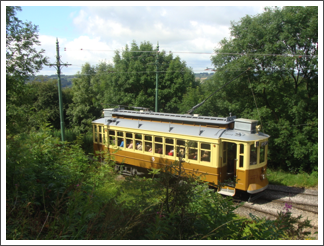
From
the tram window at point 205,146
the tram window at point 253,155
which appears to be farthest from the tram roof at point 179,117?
the tram window at point 253,155

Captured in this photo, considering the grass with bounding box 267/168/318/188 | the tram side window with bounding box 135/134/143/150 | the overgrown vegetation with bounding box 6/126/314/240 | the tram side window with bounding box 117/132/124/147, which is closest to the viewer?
the overgrown vegetation with bounding box 6/126/314/240

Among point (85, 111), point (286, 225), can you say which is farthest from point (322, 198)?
point (85, 111)

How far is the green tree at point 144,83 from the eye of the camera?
21.7 metres

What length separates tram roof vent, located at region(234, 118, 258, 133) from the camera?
9.27 meters

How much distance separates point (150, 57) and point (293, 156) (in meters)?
14.0

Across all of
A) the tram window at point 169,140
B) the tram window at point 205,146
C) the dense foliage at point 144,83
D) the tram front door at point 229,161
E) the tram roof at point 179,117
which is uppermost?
the dense foliage at point 144,83

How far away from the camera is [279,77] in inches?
572

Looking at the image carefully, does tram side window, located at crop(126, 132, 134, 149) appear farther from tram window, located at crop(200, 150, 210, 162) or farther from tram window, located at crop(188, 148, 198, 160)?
tram window, located at crop(200, 150, 210, 162)

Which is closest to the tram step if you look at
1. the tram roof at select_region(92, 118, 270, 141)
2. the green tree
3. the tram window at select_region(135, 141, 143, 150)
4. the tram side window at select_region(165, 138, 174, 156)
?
the tram roof at select_region(92, 118, 270, 141)

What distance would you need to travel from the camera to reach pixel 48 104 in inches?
953

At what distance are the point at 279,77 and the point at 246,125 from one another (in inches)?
270

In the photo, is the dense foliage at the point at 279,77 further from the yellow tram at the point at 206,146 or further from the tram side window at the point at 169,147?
the tram side window at the point at 169,147

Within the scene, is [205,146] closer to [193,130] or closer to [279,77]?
[193,130]

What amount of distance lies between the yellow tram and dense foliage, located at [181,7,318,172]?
17.8 feet
